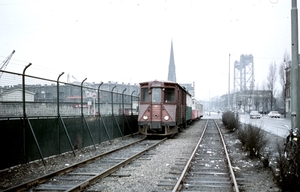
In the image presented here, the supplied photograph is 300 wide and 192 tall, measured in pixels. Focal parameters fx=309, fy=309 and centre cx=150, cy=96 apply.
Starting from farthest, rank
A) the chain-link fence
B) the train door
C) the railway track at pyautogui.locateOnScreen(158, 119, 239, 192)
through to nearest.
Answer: the train door < the chain-link fence < the railway track at pyautogui.locateOnScreen(158, 119, 239, 192)

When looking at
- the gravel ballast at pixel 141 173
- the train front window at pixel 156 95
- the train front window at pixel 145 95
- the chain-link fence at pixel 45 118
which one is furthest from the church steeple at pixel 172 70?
the gravel ballast at pixel 141 173

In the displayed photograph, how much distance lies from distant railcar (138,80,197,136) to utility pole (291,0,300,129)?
1002cm

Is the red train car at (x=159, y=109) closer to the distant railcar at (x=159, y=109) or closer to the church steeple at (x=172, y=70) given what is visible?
the distant railcar at (x=159, y=109)

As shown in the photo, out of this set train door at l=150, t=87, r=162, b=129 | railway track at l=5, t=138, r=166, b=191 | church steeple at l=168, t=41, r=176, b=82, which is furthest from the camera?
church steeple at l=168, t=41, r=176, b=82

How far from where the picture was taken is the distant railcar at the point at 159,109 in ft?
62.7

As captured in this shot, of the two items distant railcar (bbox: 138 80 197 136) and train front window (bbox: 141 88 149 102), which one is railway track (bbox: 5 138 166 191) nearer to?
distant railcar (bbox: 138 80 197 136)

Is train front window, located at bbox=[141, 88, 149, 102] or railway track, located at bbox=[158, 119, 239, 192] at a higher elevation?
train front window, located at bbox=[141, 88, 149, 102]

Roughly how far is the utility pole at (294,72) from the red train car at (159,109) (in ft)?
32.9

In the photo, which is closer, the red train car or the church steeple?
the red train car

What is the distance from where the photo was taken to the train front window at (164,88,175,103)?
19539mm

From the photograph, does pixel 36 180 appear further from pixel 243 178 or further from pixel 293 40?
pixel 293 40

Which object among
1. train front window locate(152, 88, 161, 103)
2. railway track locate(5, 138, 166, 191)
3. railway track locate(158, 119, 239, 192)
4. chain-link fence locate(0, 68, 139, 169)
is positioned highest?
train front window locate(152, 88, 161, 103)

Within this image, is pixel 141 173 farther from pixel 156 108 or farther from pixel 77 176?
pixel 156 108

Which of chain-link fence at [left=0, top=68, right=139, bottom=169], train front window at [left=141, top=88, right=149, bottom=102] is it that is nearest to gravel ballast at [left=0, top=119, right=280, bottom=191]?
chain-link fence at [left=0, top=68, right=139, bottom=169]
